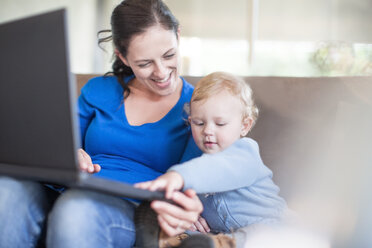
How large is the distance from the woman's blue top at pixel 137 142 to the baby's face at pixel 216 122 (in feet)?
0.32

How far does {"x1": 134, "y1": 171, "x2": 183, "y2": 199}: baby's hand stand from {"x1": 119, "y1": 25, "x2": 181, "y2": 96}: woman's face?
1.57 ft

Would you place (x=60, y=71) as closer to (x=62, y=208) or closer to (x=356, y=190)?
(x=62, y=208)

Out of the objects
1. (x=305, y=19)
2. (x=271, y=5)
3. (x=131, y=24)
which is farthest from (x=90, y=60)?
(x=131, y=24)

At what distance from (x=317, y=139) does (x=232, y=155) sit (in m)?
0.49

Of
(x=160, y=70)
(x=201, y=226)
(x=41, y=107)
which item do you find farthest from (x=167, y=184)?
(x=160, y=70)

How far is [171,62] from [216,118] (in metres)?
0.26

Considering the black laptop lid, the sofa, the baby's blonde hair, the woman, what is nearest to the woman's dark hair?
the woman

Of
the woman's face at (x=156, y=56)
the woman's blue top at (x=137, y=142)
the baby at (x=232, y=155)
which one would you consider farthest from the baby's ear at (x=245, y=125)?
the woman's face at (x=156, y=56)

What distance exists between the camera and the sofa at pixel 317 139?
0.96 m

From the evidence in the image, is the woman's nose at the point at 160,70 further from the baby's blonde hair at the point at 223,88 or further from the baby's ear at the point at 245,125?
the baby's ear at the point at 245,125

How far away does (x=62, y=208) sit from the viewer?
79 centimetres

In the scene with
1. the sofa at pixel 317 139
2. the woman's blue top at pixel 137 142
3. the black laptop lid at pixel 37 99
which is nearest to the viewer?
the black laptop lid at pixel 37 99

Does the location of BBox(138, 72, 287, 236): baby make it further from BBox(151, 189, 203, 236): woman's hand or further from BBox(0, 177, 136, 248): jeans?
BBox(0, 177, 136, 248): jeans

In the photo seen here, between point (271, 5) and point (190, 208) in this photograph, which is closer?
point (190, 208)
